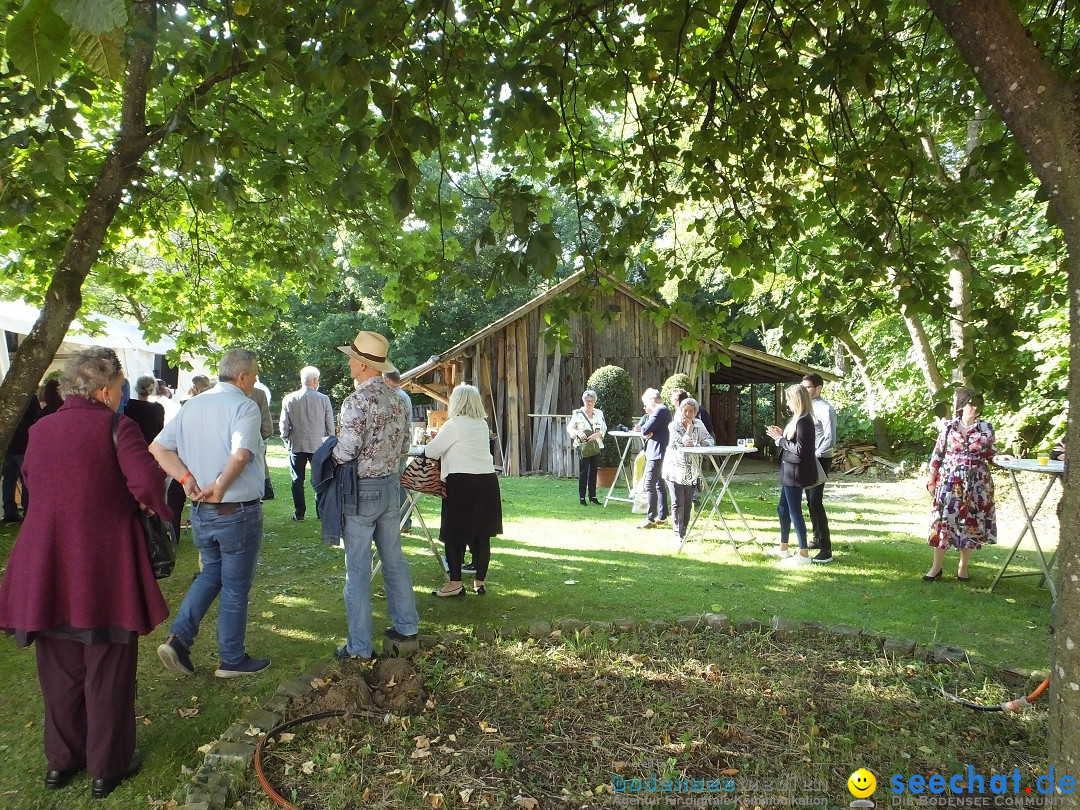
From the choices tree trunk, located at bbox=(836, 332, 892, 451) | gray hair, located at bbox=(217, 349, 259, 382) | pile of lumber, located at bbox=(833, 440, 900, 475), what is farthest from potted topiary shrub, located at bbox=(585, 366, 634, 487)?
gray hair, located at bbox=(217, 349, 259, 382)

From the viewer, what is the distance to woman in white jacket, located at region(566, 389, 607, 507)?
37.9 ft

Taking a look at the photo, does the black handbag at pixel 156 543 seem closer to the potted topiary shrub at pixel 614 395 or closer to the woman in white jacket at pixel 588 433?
the woman in white jacket at pixel 588 433

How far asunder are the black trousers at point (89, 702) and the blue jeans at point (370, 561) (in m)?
1.39

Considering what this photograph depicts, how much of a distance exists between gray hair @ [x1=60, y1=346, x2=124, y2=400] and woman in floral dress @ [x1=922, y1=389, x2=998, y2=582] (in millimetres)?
6804

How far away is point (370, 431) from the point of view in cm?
457

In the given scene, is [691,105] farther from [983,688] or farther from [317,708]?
[317,708]

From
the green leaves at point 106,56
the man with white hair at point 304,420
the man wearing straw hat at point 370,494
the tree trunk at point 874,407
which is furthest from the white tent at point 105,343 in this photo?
the tree trunk at point 874,407

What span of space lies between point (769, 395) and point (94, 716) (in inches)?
1233

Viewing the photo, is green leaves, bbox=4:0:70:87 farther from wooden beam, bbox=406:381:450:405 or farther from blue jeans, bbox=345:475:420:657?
wooden beam, bbox=406:381:450:405

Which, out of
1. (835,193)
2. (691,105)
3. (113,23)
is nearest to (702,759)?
(113,23)

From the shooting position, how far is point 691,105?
4.79 m

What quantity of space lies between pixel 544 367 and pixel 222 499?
14.0 meters

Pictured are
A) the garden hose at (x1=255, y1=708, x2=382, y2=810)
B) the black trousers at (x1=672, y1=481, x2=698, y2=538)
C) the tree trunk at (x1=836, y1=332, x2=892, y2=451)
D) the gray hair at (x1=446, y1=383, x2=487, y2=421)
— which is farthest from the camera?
the tree trunk at (x1=836, y1=332, x2=892, y2=451)

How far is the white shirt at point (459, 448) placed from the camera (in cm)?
594
